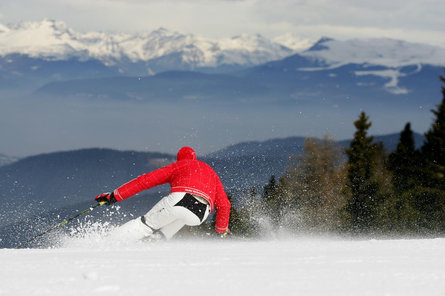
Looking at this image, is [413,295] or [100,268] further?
[100,268]

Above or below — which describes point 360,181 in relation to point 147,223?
below

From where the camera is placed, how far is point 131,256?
17.8 ft

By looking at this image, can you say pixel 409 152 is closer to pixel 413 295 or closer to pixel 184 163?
pixel 184 163

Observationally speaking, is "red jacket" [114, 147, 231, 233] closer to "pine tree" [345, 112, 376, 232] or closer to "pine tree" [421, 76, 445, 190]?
"pine tree" [345, 112, 376, 232]

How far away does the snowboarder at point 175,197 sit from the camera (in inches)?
302

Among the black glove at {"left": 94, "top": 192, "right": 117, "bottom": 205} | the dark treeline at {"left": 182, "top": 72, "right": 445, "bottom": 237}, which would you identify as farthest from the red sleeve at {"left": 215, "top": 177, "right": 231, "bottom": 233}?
the dark treeline at {"left": 182, "top": 72, "right": 445, "bottom": 237}

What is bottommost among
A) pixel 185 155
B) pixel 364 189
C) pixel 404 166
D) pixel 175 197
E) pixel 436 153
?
pixel 364 189

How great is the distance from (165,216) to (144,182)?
67 centimetres

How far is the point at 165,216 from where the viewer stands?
7.66 meters

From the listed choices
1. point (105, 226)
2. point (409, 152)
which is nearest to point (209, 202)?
point (105, 226)

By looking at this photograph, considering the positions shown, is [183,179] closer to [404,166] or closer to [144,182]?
[144,182]

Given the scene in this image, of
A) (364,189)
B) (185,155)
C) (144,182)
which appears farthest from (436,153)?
(144,182)

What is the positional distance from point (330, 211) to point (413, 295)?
29.6m

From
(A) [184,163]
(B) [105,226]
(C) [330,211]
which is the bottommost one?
(C) [330,211]
